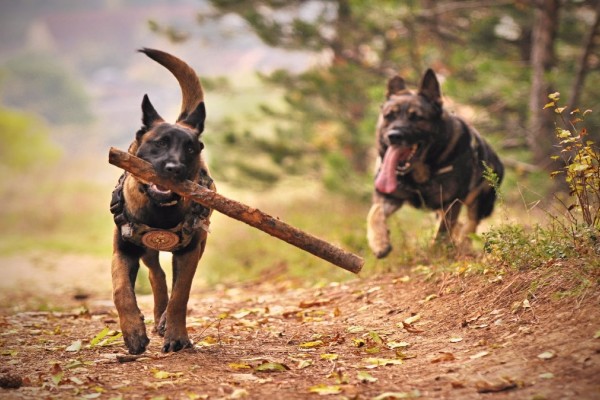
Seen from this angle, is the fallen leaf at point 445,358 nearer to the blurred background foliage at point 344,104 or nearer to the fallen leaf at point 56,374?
the blurred background foliage at point 344,104

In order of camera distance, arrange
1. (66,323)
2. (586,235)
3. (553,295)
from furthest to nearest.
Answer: (66,323) < (586,235) < (553,295)

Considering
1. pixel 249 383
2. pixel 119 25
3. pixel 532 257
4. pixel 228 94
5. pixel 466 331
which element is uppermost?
pixel 119 25

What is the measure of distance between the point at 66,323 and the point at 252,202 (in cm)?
1433

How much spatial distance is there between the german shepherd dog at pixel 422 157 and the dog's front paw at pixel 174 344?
2.76 meters

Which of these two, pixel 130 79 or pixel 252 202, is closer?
pixel 252 202

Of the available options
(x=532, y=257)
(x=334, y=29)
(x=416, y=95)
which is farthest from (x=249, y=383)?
(x=334, y=29)

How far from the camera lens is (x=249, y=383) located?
4430mm

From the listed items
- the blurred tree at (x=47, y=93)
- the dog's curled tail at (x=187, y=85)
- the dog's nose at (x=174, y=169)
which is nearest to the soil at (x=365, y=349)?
the dog's nose at (x=174, y=169)

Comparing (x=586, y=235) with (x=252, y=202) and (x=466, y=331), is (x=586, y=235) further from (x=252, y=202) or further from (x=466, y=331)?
(x=252, y=202)

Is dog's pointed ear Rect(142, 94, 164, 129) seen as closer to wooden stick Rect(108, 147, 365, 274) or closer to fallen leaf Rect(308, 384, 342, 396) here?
wooden stick Rect(108, 147, 365, 274)

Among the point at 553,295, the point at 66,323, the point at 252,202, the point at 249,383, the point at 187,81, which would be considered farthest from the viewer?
the point at 252,202

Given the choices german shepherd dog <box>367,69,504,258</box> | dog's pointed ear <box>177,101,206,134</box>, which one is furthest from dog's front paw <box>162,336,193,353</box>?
german shepherd dog <box>367,69,504,258</box>

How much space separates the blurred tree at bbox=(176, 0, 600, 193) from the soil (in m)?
5.87

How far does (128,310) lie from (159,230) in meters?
0.56
